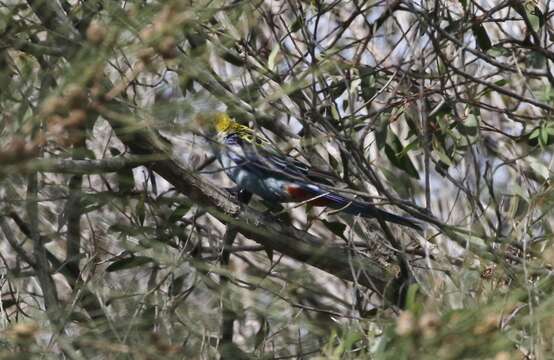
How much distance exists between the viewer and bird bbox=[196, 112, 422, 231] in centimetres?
404

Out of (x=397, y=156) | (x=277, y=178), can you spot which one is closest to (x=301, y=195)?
(x=277, y=178)

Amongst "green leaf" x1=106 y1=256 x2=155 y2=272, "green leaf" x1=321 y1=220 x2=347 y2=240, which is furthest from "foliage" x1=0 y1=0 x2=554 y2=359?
"green leaf" x1=321 y1=220 x2=347 y2=240

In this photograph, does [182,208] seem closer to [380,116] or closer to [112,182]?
[380,116]

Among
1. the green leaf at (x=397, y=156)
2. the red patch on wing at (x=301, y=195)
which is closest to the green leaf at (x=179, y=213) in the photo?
the red patch on wing at (x=301, y=195)

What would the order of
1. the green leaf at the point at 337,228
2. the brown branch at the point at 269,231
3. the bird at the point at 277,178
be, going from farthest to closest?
1. the green leaf at the point at 337,228
2. the bird at the point at 277,178
3. the brown branch at the point at 269,231

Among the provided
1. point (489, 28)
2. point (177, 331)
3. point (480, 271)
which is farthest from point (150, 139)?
point (489, 28)

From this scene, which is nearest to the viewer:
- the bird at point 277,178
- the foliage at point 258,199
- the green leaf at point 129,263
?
the foliage at point 258,199

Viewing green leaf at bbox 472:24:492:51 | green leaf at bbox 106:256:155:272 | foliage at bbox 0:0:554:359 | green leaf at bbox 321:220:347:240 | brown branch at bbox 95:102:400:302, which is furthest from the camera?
green leaf at bbox 321:220:347:240

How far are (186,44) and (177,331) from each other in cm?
149

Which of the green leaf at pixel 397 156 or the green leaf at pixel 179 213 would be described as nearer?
the green leaf at pixel 179 213

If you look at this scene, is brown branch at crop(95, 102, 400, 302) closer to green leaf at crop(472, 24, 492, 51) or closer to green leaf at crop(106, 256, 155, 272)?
green leaf at crop(106, 256, 155, 272)

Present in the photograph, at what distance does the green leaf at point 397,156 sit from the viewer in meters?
4.49

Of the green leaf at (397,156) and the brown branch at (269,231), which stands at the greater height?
the green leaf at (397,156)

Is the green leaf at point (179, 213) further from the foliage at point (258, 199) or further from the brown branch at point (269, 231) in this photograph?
the brown branch at point (269, 231)
